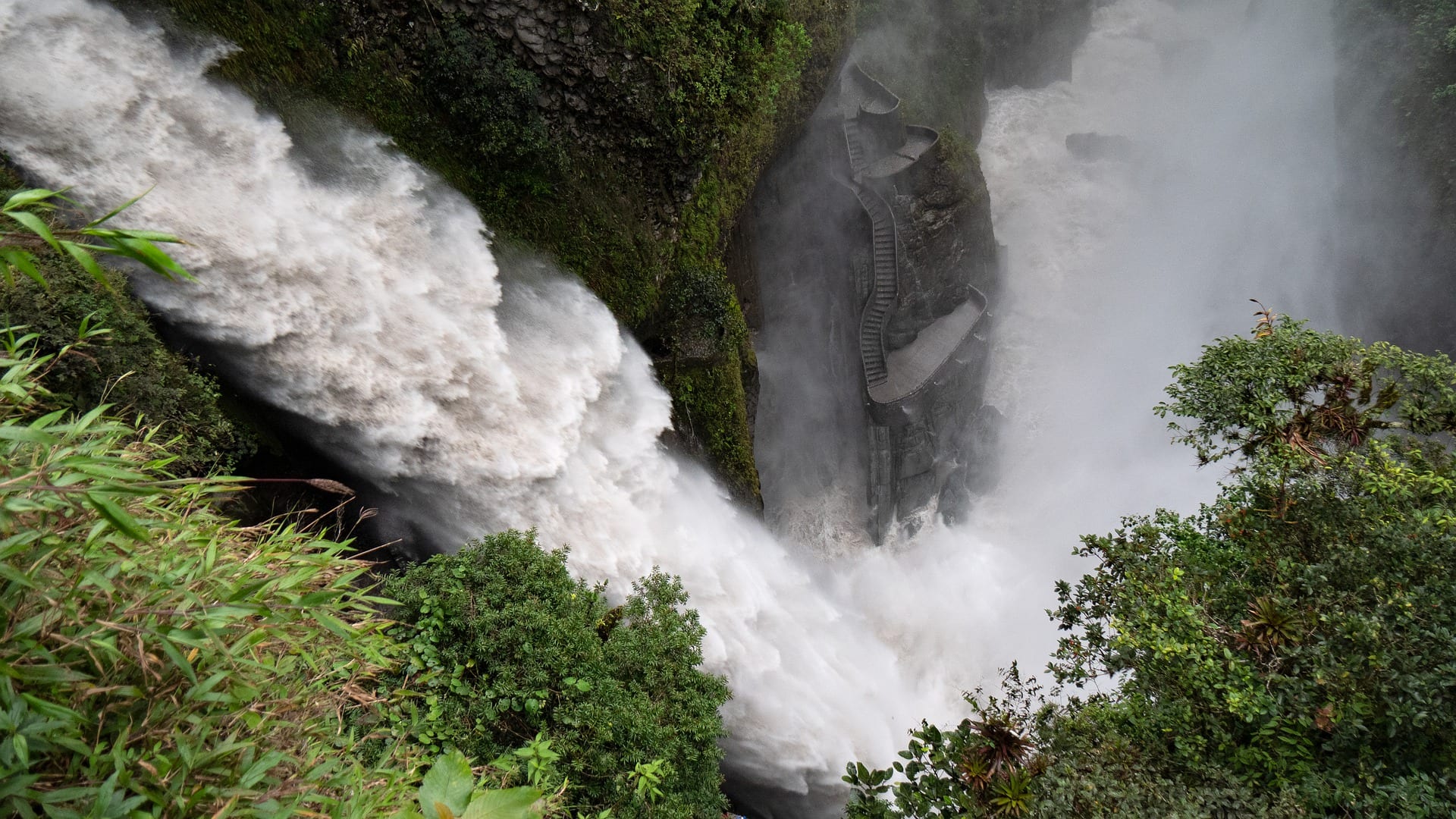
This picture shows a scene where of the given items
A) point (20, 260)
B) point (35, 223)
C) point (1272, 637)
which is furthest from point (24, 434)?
point (1272, 637)

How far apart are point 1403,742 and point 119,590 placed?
29.1 feet

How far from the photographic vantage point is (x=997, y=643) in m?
16.9

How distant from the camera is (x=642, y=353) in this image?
11.4 m

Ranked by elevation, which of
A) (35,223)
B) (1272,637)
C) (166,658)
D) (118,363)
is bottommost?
(166,658)

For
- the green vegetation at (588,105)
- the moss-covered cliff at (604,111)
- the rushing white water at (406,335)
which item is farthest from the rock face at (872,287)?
the rushing white water at (406,335)

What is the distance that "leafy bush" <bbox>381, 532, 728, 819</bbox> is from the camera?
6559mm

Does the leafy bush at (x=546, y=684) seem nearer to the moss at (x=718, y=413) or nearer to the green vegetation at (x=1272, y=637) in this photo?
the green vegetation at (x=1272, y=637)

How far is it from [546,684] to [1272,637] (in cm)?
661

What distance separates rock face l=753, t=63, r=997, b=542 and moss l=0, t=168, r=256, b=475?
1094cm

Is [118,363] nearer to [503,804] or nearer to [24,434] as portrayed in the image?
[24,434]

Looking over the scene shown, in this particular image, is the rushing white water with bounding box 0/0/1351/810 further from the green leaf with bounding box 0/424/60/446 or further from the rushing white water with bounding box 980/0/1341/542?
the green leaf with bounding box 0/424/60/446

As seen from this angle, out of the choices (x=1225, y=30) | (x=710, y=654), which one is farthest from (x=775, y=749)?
(x=1225, y=30)

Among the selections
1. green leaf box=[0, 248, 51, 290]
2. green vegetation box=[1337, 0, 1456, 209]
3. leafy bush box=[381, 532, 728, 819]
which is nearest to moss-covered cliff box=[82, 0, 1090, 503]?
leafy bush box=[381, 532, 728, 819]

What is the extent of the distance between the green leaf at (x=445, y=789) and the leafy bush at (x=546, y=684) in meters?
3.59
